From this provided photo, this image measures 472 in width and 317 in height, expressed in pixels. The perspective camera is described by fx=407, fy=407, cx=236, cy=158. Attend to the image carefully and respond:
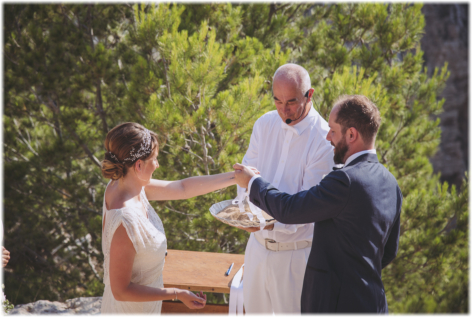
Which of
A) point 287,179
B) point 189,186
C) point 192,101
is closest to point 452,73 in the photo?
point 192,101

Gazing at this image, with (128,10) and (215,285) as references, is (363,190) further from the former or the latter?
(128,10)

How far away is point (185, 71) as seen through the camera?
12.2ft

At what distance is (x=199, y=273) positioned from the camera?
2.77m

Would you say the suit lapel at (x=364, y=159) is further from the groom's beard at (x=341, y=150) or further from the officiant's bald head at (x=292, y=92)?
the officiant's bald head at (x=292, y=92)

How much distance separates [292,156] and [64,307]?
287 centimetres

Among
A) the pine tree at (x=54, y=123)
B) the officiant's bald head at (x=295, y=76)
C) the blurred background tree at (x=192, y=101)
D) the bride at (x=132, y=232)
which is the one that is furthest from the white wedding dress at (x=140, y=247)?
the pine tree at (x=54, y=123)

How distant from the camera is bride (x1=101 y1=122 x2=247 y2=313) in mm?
1678

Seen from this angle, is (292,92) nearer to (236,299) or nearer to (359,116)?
(359,116)

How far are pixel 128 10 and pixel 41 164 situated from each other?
2.51 meters

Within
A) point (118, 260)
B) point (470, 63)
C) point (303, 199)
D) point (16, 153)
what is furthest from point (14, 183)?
point (470, 63)

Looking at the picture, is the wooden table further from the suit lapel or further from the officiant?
the suit lapel

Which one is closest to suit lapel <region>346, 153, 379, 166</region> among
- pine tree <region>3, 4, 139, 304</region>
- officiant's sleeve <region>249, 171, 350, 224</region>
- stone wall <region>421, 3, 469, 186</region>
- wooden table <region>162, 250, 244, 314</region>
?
officiant's sleeve <region>249, 171, 350, 224</region>

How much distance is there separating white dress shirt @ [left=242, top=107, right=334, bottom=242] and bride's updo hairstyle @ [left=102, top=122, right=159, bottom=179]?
0.80 meters

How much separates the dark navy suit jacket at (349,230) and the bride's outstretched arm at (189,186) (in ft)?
2.18
